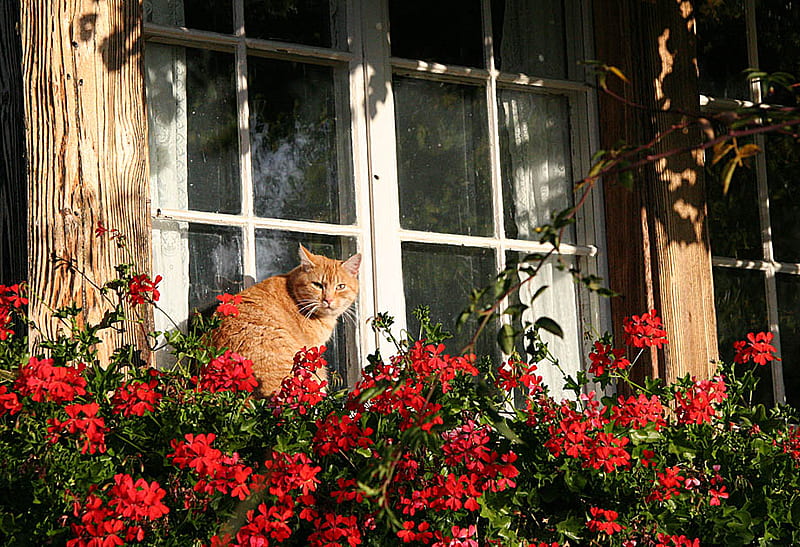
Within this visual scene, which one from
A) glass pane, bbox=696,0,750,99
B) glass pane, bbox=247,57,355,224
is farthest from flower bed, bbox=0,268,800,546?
glass pane, bbox=696,0,750,99

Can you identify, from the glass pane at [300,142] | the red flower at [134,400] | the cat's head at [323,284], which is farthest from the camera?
the glass pane at [300,142]

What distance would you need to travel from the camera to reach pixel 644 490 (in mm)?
2518

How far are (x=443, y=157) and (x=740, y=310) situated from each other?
1.28m

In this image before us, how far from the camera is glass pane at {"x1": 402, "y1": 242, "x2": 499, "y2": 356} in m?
3.22

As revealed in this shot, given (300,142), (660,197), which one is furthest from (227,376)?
(660,197)

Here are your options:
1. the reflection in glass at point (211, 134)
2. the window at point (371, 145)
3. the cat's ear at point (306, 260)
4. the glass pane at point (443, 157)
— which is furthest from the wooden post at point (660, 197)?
the reflection in glass at point (211, 134)

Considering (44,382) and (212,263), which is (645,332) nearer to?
(212,263)

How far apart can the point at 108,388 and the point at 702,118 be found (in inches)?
60.4

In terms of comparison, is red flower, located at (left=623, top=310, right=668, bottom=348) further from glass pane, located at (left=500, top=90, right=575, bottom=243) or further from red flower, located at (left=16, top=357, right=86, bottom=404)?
red flower, located at (left=16, top=357, right=86, bottom=404)

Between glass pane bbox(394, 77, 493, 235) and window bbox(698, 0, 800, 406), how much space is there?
927 mm

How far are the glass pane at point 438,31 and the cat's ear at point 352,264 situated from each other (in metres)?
0.72

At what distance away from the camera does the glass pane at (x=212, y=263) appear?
9.53 ft

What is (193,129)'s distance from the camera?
297 cm

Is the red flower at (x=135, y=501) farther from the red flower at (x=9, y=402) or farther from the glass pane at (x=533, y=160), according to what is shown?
the glass pane at (x=533, y=160)
